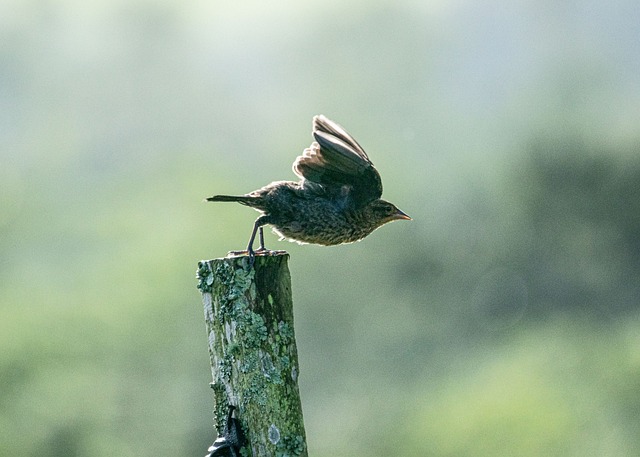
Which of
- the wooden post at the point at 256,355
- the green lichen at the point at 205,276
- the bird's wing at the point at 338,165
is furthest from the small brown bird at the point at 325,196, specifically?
the wooden post at the point at 256,355

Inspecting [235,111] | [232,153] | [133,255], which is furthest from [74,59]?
[133,255]

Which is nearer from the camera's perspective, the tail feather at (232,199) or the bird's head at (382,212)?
the tail feather at (232,199)

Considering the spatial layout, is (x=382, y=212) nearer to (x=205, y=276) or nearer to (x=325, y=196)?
(x=325, y=196)

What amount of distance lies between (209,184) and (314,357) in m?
10.00

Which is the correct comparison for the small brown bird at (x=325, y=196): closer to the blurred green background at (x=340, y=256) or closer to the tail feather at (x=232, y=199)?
the tail feather at (x=232, y=199)

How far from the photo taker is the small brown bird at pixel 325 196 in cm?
716

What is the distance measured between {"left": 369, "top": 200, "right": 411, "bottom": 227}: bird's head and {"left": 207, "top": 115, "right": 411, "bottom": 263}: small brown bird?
13mm

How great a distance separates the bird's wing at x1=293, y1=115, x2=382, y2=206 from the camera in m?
7.02

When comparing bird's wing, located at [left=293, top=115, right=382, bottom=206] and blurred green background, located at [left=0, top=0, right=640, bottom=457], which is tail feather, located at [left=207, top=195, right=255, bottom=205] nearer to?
bird's wing, located at [left=293, top=115, right=382, bottom=206]

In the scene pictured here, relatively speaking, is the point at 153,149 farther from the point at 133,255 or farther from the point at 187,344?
the point at 187,344

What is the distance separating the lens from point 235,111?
51500mm

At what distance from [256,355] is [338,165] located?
2327 mm

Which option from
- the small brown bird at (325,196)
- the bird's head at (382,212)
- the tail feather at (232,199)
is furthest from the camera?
the bird's head at (382,212)

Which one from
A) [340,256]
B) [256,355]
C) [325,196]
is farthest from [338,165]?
[340,256]
